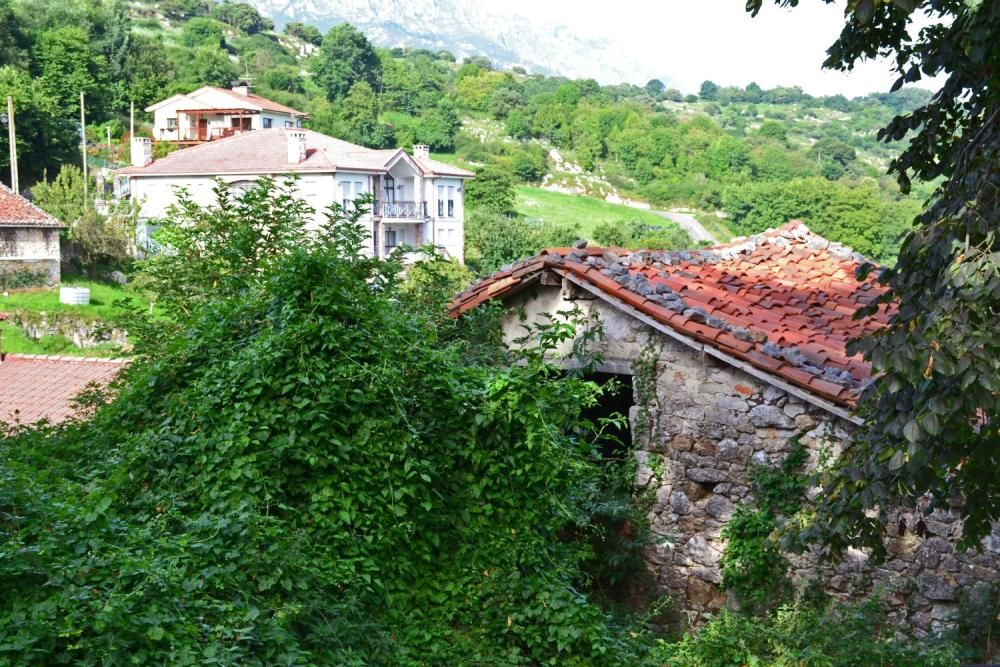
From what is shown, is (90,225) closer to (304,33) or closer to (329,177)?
(329,177)

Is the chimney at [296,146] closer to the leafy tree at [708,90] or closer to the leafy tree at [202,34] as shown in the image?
the leafy tree at [202,34]

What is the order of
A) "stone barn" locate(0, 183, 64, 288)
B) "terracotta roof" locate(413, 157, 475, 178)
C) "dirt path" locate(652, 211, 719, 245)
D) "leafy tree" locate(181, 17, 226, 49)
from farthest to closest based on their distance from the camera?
1. "leafy tree" locate(181, 17, 226, 49)
2. "dirt path" locate(652, 211, 719, 245)
3. "terracotta roof" locate(413, 157, 475, 178)
4. "stone barn" locate(0, 183, 64, 288)

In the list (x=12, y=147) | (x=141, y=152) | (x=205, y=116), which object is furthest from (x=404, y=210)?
(x=12, y=147)

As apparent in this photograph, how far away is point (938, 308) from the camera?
5.07m

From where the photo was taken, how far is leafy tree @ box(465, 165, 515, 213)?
6131 centimetres

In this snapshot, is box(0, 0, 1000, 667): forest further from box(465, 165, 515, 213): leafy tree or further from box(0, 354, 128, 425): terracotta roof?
box(465, 165, 515, 213): leafy tree

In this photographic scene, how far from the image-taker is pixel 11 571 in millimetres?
4469

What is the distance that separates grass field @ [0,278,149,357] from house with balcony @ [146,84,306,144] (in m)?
20.4

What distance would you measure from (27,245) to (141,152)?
1311 centimetres

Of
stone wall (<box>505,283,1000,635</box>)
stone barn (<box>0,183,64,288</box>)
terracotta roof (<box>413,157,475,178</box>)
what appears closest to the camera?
stone wall (<box>505,283,1000,635</box>)

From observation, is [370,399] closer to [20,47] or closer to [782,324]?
[782,324]

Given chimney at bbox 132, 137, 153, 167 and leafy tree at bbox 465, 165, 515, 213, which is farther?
leafy tree at bbox 465, 165, 515, 213

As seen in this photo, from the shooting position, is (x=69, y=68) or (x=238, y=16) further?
(x=238, y=16)

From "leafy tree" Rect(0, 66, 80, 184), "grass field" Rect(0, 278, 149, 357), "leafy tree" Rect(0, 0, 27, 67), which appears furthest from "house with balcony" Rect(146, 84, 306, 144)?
"grass field" Rect(0, 278, 149, 357)
